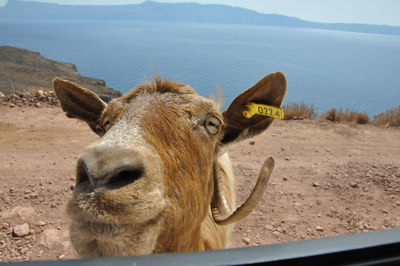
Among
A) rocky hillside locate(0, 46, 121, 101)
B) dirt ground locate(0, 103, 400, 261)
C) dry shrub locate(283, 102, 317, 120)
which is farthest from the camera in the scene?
rocky hillside locate(0, 46, 121, 101)

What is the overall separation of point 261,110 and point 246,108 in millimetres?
160

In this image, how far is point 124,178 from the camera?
156 centimetres

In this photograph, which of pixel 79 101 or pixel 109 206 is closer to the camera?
pixel 109 206

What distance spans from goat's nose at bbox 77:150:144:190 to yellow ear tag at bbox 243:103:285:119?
1539 mm

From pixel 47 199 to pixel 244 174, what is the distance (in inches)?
187

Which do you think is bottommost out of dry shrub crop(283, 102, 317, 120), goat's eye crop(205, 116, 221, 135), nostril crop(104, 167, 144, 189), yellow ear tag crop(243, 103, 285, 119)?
dry shrub crop(283, 102, 317, 120)

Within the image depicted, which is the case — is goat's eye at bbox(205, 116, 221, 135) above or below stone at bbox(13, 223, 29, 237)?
above

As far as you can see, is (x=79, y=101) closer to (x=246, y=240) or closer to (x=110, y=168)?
(x=110, y=168)

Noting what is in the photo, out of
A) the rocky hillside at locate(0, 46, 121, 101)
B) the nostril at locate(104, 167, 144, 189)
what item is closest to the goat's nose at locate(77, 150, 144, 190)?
the nostril at locate(104, 167, 144, 189)

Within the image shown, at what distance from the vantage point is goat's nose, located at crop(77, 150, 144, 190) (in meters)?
1.47

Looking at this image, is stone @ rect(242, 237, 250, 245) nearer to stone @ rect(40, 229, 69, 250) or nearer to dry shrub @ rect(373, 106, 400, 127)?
stone @ rect(40, 229, 69, 250)

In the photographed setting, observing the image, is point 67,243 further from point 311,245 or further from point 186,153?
point 311,245

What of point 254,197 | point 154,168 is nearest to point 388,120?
point 254,197

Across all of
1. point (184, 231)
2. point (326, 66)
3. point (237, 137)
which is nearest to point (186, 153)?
point (184, 231)
